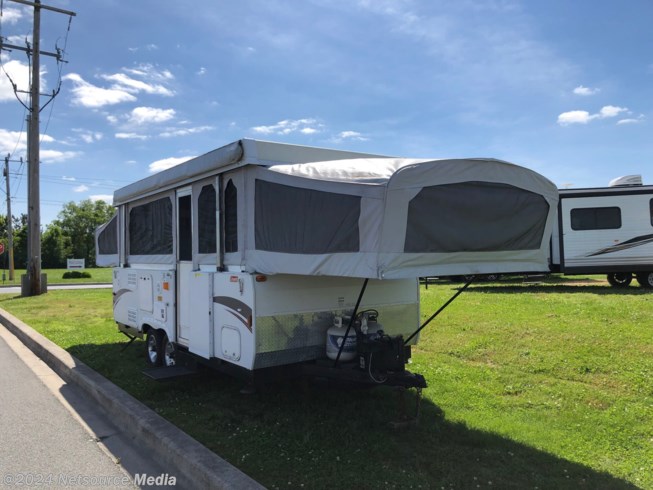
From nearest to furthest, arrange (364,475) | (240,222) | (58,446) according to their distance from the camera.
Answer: (364,475) → (58,446) → (240,222)

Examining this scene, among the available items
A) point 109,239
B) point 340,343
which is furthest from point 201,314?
point 109,239

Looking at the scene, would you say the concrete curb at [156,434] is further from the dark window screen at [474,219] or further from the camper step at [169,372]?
the dark window screen at [474,219]

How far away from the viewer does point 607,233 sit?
48.1ft

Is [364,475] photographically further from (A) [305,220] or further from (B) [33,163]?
(B) [33,163]

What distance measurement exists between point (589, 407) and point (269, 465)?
3148mm

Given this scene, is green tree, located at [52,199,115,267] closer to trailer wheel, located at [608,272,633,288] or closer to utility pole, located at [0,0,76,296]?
utility pole, located at [0,0,76,296]

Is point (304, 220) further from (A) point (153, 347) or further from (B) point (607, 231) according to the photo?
(B) point (607, 231)

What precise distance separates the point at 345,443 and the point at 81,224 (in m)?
87.4

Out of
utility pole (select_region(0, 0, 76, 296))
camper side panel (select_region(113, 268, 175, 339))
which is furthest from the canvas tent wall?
utility pole (select_region(0, 0, 76, 296))

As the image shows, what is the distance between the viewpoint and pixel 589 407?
478 cm

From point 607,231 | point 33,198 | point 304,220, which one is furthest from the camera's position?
point 33,198

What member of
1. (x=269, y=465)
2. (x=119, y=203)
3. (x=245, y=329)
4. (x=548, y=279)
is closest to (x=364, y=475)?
(x=269, y=465)

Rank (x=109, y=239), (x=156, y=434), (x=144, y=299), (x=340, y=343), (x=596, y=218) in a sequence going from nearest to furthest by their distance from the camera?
(x=156, y=434), (x=340, y=343), (x=144, y=299), (x=109, y=239), (x=596, y=218)

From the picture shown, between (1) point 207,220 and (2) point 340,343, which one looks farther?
(1) point 207,220
